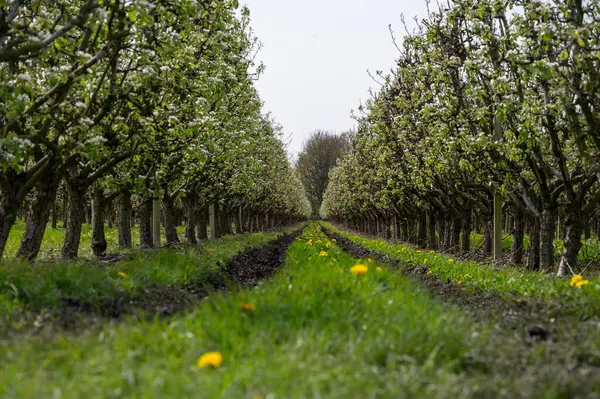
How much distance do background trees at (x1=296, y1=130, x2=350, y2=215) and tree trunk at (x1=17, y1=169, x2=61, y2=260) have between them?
292 feet

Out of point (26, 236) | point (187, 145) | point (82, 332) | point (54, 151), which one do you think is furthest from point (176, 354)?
point (187, 145)

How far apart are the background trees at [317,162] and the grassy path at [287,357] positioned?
94190 millimetres

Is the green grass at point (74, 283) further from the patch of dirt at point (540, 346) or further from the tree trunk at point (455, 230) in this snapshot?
the tree trunk at point (455, 230)

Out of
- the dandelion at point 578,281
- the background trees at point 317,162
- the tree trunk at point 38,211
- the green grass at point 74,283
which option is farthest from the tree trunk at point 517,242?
the background trees at point 317,162

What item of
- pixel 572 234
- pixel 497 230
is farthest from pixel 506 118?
pixel 497 230

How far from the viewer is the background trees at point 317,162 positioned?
100 meters

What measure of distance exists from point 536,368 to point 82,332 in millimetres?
3957

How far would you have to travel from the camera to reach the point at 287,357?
149 inches

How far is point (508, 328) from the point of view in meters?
5.76

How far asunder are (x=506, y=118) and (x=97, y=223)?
452 inches

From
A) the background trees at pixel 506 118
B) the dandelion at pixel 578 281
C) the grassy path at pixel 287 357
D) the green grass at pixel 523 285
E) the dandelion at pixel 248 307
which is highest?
the background trees at pixel 506 118

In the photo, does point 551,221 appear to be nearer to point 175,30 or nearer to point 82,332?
point 175,30

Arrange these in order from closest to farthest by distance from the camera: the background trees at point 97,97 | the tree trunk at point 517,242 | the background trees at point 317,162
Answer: the background trees at point 97,97
the tree trunk at point 517,242
the background trees at point 317,162

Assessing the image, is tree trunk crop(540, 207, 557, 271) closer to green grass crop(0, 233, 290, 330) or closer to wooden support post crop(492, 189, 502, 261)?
wooden support post crop(492, 189, 502, 261)
